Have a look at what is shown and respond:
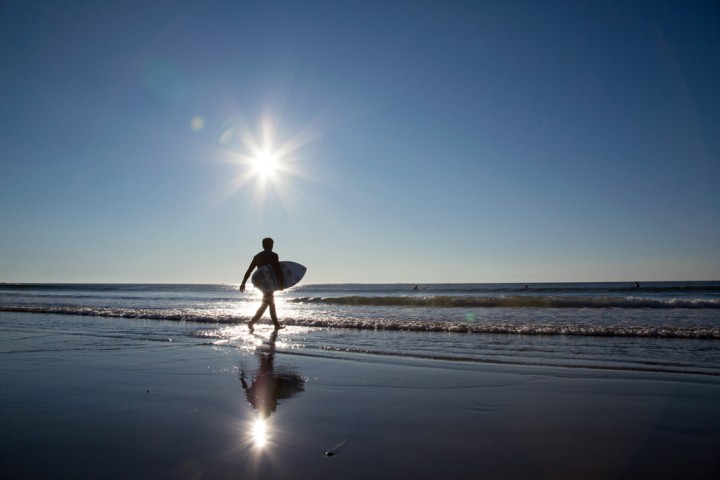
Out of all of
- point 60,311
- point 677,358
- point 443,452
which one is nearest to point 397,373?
point 443,452

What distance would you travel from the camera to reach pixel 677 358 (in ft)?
21.7

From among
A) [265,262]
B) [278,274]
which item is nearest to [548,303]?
[278,274]

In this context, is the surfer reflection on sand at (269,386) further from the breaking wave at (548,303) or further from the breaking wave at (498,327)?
the breaking wave at (548,303)

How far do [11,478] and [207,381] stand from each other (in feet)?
8.65

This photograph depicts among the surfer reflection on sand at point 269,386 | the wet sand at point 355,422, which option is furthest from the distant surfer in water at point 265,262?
the wet sand at point 355,422

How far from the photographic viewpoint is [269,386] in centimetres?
478

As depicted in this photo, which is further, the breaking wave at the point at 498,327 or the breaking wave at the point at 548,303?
the breaking wave at the point at 548,303

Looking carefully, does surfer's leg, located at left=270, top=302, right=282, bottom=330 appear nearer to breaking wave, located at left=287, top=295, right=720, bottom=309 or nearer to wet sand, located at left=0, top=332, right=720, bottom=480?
wet sand, located at left=0, top=332, right=720, bottom=480

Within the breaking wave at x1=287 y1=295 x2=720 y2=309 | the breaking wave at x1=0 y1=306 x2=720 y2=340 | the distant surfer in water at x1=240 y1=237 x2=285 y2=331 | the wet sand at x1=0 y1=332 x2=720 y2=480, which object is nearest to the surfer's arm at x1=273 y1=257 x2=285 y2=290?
the distant surfer in water at x1=240 y1=237 x2=285 y2=331

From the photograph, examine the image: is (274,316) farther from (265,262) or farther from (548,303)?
(548,303)

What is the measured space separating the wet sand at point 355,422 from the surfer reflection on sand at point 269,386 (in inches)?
0.9

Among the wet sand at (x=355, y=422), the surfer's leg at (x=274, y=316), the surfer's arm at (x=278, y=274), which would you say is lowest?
the wet sand at (x=355, y=422)

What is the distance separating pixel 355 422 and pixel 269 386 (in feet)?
5.33

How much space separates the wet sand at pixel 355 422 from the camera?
2.54 metres
